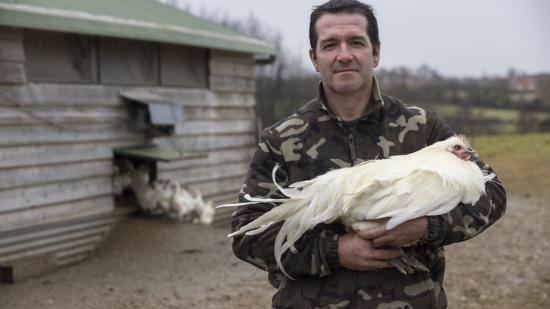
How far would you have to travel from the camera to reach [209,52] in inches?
369

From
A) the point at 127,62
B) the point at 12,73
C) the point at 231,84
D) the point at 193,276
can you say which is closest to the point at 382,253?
the point at 193,276

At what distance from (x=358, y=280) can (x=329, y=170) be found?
1.50 ft

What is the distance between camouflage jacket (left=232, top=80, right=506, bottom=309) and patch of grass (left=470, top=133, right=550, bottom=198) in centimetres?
1417

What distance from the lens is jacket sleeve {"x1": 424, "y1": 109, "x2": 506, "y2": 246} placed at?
6.77 feet

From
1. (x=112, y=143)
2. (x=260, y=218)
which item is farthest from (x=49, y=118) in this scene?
(x=260, y=218)

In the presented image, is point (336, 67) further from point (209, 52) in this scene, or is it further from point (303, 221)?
point (209, 52)

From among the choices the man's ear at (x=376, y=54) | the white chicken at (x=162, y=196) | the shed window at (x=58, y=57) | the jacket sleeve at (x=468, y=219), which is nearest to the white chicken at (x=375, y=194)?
the jacket sleeve at (x=468, y=219)

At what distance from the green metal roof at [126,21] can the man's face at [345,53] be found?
16.4ft

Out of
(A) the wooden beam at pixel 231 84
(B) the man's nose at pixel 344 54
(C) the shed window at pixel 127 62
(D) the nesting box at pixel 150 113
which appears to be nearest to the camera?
(B) the man's nose at pixel 344 54

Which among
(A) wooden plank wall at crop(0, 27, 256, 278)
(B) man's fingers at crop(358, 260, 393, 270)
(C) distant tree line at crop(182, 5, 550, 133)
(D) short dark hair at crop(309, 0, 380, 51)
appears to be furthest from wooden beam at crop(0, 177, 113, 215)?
(C) distant tree line at crop(182, 5, 550, 133)

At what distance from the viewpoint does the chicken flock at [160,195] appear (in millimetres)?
8211

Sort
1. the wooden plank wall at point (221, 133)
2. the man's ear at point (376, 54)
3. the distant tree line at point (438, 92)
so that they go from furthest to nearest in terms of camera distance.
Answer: the distant tree line at point (438, 92)
the wooden plank wall at point (221, 133)
the man's ear at point (376, 54)

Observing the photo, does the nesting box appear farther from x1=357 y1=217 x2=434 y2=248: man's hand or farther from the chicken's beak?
x1=357 y1=217 x2=434 y2=248: man's hand

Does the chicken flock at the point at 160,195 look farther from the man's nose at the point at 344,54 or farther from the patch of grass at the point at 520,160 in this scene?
the patch of grass at the point at 520,160
